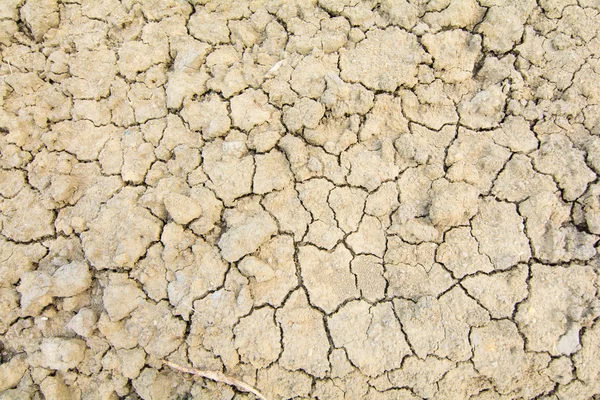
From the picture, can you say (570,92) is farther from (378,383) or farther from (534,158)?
(378,383)

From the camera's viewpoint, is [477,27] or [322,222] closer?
[322,222]

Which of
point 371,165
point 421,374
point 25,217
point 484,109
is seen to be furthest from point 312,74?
point 25,217

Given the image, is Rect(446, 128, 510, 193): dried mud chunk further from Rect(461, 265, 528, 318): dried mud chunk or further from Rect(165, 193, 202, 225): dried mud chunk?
Rect(165, 193, 202, 225): dried mud chunk

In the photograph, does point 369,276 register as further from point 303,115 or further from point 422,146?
point 303,115

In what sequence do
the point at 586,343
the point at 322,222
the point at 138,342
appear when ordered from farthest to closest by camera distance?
1. the point at 322,222
2. the point at 138,342
3. the point at 586,343

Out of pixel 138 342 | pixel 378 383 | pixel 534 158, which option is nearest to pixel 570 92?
pixel 534 158

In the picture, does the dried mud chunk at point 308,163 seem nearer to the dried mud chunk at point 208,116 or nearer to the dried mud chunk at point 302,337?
the dried mud chunk at point 208,116

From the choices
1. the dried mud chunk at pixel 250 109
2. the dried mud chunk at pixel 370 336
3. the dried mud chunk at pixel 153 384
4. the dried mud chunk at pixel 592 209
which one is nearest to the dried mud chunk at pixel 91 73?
the dried mud chunk at pixel 250 109

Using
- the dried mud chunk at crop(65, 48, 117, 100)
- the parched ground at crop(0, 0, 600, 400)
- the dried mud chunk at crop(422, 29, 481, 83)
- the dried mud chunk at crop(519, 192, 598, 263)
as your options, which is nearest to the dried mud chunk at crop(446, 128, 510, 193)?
the parched ground at crop(0, 0, 600, 400)
